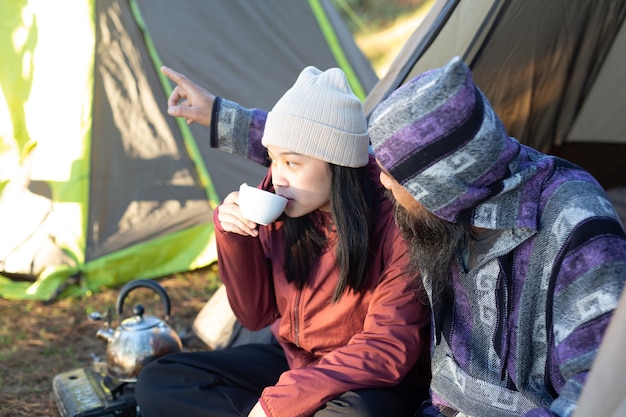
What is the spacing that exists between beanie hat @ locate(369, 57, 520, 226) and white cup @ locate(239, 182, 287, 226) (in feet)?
1.25

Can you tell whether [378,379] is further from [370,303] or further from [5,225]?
[5,225]

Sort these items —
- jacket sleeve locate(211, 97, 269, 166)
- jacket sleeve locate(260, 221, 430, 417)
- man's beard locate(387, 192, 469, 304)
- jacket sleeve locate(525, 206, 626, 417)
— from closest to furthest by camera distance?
1. jacket sleeve locate(525, 206, 626, 417)
2. man's beard locate(387, 192, 469, 304)
3. jacket sleeve locate(260, 221, 430, 417)
4. jacket sleeve locate(211, 97, 269, 166)

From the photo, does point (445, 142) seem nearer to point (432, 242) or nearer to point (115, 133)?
point (432, 242)

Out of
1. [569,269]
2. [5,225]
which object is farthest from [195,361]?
[5,225]

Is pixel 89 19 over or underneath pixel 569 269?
over

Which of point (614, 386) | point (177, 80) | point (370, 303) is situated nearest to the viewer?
point (614, 386)

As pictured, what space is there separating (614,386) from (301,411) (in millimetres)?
836

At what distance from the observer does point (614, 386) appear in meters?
1.14

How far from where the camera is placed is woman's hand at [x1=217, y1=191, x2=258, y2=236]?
1.97m

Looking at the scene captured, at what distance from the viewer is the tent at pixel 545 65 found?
8.70ft

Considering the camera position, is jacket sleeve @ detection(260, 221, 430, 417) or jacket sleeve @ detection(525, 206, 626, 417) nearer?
jacket sleeve @ detection(525, 206, 626, 417)

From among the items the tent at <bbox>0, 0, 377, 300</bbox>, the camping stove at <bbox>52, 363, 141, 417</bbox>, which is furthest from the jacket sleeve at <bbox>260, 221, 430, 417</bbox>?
the tent at <bbox>0, 0, 377, 300</bbox>

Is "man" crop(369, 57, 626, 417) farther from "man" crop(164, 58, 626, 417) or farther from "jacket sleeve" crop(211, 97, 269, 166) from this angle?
"jacket sleeve" crop(211, 97, 269, 166)

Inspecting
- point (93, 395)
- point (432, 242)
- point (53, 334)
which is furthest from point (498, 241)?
point (53, 334)
